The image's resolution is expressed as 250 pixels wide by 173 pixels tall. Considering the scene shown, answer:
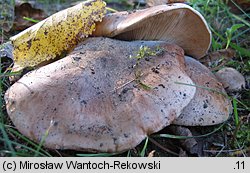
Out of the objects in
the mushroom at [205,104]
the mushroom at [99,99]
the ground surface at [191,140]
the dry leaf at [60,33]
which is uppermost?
the dry leaf at [60,33]

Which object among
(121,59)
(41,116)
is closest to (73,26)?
(121,59)

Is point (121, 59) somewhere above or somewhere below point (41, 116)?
above

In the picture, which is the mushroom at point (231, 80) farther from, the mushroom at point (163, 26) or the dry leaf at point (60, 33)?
the dry leaf at point (60, 33)

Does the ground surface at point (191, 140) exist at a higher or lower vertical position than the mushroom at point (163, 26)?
lower

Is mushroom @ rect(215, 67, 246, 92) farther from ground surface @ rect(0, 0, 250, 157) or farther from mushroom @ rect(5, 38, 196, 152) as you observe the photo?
mushroom @ rect(5, 38, 196, 152)

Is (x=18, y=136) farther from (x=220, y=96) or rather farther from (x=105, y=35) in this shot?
(x=220, y=96)

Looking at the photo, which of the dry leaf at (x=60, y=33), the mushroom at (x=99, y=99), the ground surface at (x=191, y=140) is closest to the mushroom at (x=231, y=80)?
the ground surface at (x=191, y=140)
